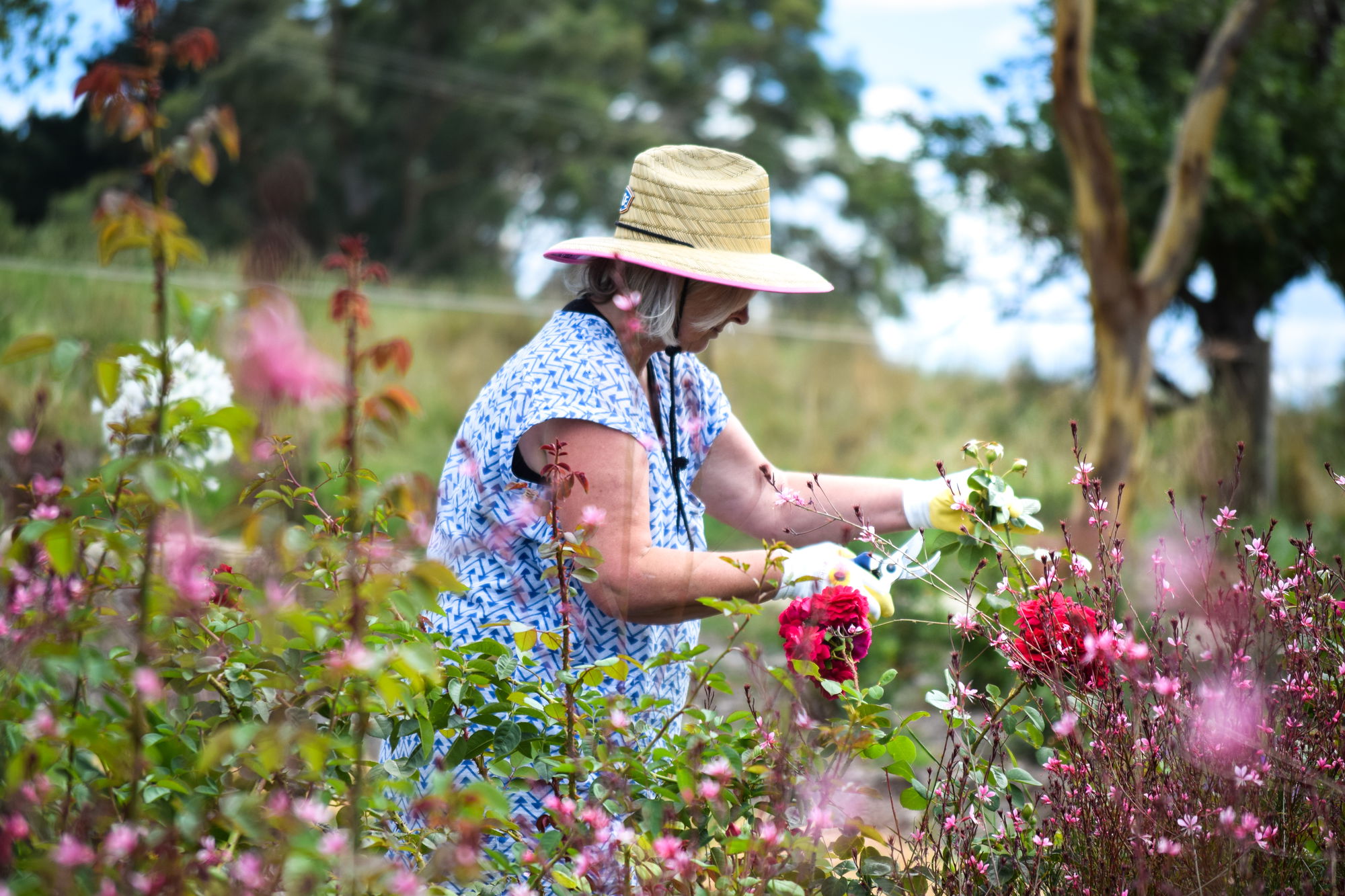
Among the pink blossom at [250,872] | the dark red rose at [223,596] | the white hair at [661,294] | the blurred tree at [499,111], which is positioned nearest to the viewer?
the pink blossom at [250,872]

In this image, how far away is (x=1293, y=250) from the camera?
7.52 m

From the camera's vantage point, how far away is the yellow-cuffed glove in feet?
5.32

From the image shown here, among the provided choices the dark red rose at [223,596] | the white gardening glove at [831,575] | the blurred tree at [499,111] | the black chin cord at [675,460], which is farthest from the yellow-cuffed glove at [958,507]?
the blurred tree at [499,111]

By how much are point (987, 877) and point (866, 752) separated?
9.9 inches

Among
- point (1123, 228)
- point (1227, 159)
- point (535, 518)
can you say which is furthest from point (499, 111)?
point (535, 518)

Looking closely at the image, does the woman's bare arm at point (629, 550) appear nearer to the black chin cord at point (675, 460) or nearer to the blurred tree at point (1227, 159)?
the black chin cord at point (675, 460)

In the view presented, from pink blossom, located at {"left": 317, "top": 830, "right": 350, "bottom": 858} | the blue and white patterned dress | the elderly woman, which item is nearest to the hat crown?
the elderly woman

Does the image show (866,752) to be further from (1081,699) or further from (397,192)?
(397,192)

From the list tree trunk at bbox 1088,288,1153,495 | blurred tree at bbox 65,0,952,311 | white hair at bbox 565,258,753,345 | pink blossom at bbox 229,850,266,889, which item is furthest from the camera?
blurred tree at bbox 65,0,952,311

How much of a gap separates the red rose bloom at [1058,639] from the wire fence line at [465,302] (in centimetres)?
676

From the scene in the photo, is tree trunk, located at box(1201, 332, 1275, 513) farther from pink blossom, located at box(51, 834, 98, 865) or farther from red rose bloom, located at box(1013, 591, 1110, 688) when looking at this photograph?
pink blossom, located at box(51, 834, 98, 865)

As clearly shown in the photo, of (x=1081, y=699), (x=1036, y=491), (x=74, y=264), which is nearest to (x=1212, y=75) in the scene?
(x=1036, y=491)

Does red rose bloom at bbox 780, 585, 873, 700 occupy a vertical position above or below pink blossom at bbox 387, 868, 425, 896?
above

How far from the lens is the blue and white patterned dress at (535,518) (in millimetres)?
1664
